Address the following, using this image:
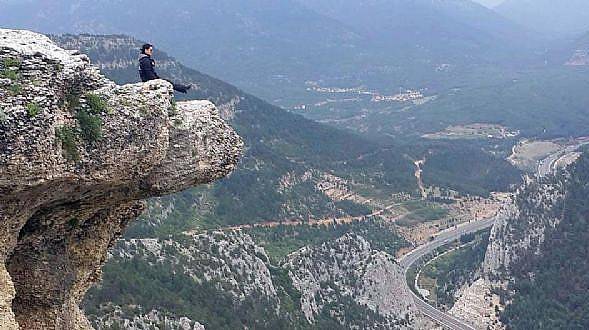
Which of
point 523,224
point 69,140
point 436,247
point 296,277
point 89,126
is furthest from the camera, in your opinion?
point 436,247

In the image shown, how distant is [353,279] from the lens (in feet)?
209

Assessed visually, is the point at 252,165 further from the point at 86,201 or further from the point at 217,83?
the point at 86,201

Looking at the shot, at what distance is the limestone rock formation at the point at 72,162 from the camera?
42.5 ft

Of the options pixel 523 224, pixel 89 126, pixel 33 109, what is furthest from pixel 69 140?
pixel 523 224

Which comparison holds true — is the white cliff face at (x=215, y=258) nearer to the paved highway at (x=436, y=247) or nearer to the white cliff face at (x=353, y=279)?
the white cliff face at (x=353, y=279)

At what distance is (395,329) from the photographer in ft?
191

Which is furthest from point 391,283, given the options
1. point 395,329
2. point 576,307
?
point 576,307

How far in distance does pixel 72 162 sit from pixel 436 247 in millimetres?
97195

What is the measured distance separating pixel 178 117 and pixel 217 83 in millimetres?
118079

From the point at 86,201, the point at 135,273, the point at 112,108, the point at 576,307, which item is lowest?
the point at 576,307

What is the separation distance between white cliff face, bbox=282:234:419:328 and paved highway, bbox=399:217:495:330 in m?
8.69

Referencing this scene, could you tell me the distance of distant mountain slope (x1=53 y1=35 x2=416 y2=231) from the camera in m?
81.2

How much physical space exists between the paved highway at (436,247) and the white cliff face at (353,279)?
342 inches

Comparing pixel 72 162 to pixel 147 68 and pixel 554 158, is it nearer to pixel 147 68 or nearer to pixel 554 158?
pixel 147 68
